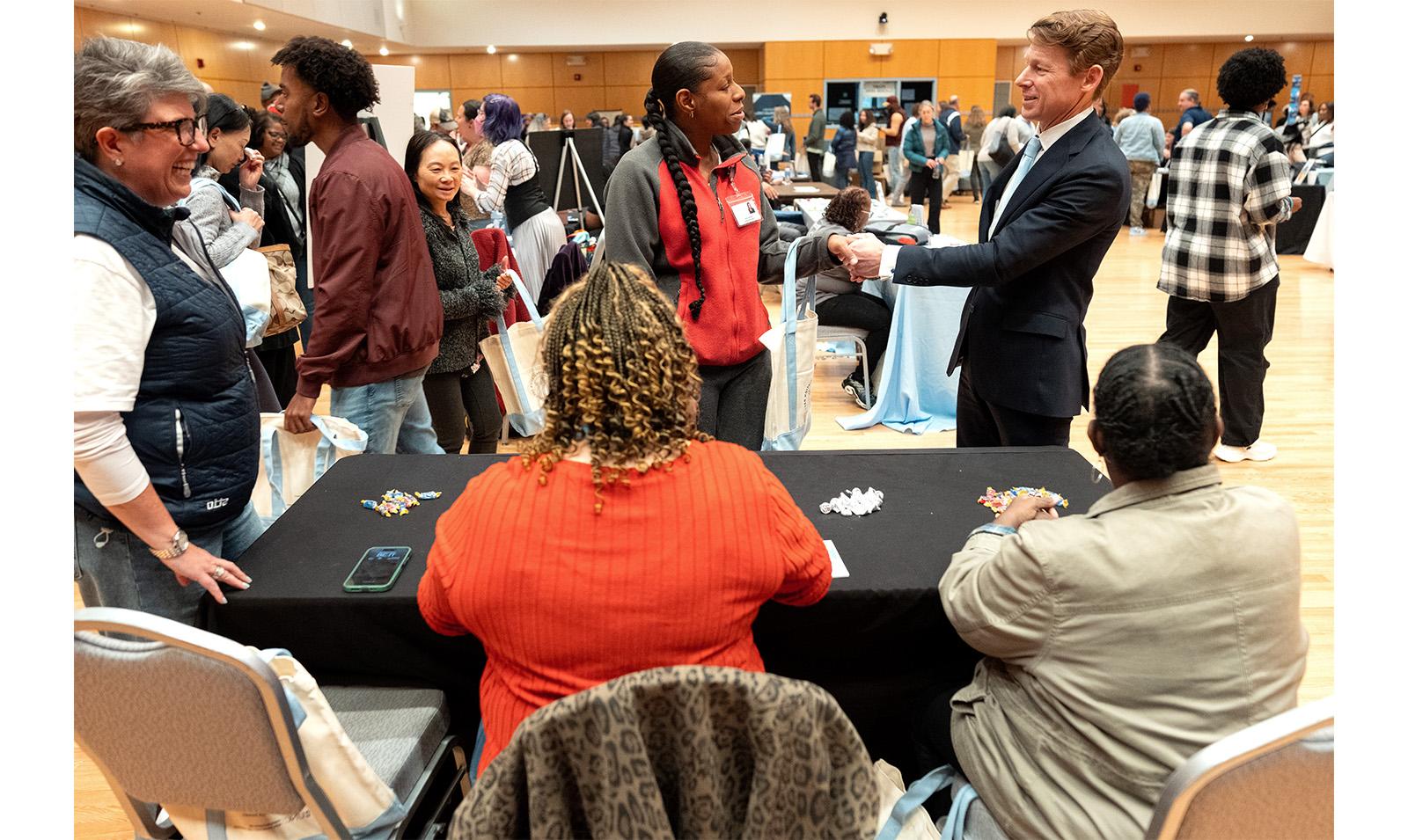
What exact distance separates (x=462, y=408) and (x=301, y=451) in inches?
40.3

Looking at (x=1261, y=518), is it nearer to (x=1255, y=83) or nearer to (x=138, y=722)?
(x=138, y=722)

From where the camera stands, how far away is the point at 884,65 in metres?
18.6

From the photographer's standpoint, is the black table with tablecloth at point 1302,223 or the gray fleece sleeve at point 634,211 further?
the black table with tablecloth at point 1302,223

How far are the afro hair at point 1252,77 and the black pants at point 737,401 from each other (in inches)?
99.8

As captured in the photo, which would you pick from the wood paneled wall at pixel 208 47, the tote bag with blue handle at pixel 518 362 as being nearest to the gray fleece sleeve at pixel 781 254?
the tote bag with blue handle at pixel 518 362

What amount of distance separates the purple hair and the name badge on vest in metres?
3.46

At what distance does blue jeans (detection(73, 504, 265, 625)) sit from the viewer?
65.8 inches

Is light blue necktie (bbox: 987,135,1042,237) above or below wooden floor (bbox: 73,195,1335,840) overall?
above

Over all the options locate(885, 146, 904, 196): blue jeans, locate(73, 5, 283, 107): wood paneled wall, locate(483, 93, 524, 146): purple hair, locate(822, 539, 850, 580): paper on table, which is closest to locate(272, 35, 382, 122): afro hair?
locate(822, 539, 850, 580): paper on table

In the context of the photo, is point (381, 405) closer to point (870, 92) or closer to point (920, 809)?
point (920, 809)

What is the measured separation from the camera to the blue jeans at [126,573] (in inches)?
65.8

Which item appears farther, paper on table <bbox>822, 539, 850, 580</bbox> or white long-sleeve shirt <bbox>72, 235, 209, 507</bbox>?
paper on table <bbox>822, 539, 850, 580</bbox>

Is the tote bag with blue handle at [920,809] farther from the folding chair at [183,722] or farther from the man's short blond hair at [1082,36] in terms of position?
the man's short blond hair at [1082,36]

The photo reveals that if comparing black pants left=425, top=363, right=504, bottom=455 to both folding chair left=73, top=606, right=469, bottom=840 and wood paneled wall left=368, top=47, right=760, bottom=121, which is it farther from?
wood paneled wall left=368, top=47, right=760, bottom=121
